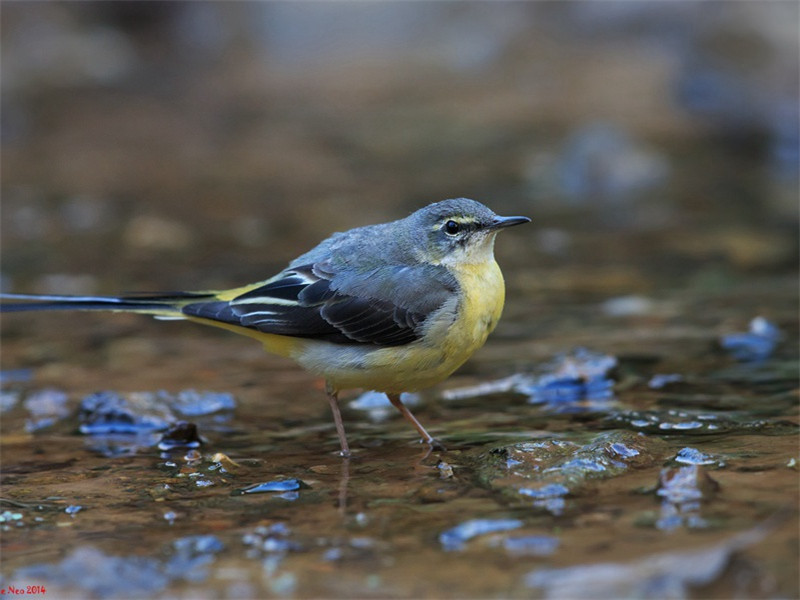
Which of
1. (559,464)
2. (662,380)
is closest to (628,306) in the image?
(662,380)

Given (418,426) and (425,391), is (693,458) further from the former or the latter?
(425,391)

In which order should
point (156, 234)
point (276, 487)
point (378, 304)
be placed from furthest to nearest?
point (156, 234) → point (378, 304) → point (276, 487)

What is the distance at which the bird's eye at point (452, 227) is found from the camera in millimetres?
6297

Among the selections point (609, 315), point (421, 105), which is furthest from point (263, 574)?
point (421, 105)

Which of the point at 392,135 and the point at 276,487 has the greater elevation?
the point at 392,135

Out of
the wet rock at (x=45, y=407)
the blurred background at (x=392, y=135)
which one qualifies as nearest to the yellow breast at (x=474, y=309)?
the wet rock at (x=45, y=407)

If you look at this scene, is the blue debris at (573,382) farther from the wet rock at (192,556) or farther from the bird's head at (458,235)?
the wet rock at (192,556)

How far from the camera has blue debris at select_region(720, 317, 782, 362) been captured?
292 inches

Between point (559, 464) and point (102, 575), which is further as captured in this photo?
point (559, 464)

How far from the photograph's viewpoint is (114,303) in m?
6.24

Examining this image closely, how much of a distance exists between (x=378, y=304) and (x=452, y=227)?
0.71 metres

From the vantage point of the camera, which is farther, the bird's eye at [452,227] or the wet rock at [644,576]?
the bird's eye at [452,227]

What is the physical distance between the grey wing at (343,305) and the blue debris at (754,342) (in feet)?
Result: 8.78

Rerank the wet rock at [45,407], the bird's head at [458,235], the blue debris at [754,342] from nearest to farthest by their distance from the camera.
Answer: the bird's head at [458,235]
the wet rock at [45,407]
the blue debris at [754,342]
